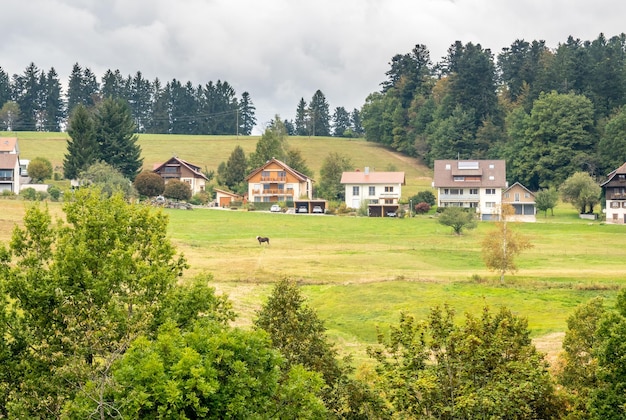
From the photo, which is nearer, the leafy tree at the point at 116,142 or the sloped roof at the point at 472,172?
the leafy tree at the point at 116,142

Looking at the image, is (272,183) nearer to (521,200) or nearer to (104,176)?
(104,176)

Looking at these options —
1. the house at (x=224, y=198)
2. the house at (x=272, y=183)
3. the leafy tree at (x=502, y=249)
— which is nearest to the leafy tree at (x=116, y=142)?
the house at (x=224, y=198)

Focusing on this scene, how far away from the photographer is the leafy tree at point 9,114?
568 ft

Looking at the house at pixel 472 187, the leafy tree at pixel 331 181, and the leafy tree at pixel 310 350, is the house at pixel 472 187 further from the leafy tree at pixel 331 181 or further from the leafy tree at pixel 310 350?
the leafy tree at pixel 310 350

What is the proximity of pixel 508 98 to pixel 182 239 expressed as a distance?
10248 centimetres

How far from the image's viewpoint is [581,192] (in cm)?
9512

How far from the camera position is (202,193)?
→ 10812cm

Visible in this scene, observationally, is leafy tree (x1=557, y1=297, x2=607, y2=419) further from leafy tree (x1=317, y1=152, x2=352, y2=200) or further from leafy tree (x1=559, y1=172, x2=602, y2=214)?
leafy tree (x1=317, y1=152, x2=352, y2=200)

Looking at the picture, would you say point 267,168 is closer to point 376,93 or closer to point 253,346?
point 376,93

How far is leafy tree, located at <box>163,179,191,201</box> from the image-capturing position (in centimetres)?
9912

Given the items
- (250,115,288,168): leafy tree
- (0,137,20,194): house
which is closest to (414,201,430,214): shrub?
(250,115,288,168): leafy tree

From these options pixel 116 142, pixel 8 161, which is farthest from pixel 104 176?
A: pixel 8 161

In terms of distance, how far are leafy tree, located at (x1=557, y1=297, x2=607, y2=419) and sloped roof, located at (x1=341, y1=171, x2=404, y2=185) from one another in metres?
84.9

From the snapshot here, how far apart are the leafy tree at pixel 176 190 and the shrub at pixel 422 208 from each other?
2892cm
